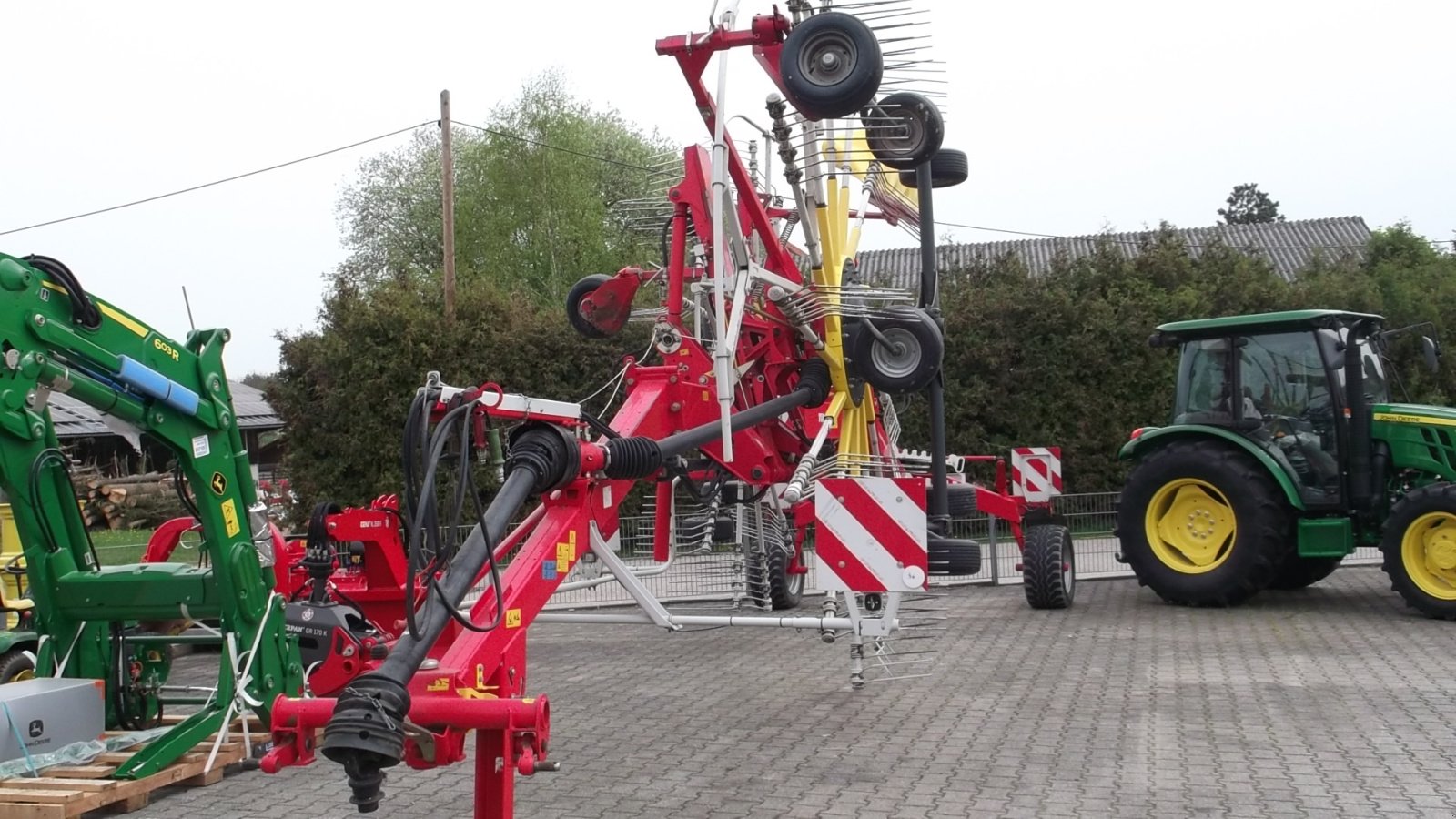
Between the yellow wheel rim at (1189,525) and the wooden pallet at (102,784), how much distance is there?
7095 mm

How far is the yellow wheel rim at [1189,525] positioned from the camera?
10.6 meters

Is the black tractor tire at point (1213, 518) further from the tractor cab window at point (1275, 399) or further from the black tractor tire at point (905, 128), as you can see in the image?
the black tractor tire at point (905, 128)

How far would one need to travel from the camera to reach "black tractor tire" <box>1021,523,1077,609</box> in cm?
1081

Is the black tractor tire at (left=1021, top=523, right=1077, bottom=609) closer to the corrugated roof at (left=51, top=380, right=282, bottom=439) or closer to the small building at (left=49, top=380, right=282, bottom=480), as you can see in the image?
the corrugated roof at (left=51, top=380, right=282, bottom=439)

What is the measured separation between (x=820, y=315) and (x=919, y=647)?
2.60 m

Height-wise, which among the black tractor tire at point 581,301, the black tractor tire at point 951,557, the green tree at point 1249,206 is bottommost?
the black tractor tire at point 951,557

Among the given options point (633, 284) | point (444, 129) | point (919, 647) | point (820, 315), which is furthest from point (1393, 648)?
point (444, 129)

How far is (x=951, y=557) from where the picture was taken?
746 centimetres

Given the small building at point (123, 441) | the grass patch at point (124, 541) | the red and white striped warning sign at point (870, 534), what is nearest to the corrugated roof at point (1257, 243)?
the small building at point (123, 441)

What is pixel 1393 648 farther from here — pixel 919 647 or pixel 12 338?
pixel 12 338

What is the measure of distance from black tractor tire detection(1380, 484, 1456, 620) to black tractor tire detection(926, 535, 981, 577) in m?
3.80

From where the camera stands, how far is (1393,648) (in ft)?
28.2

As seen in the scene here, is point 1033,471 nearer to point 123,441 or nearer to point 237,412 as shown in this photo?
point 237,412

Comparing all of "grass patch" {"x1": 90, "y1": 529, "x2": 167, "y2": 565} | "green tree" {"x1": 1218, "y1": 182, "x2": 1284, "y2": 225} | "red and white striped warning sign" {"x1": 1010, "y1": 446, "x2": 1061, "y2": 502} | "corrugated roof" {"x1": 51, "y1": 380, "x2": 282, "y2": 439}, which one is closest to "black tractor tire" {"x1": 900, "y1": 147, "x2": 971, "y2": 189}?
"red and white striped warning sign" {"x1": 1010, "y1": 446, "x2": 1061, "y2": 502}
